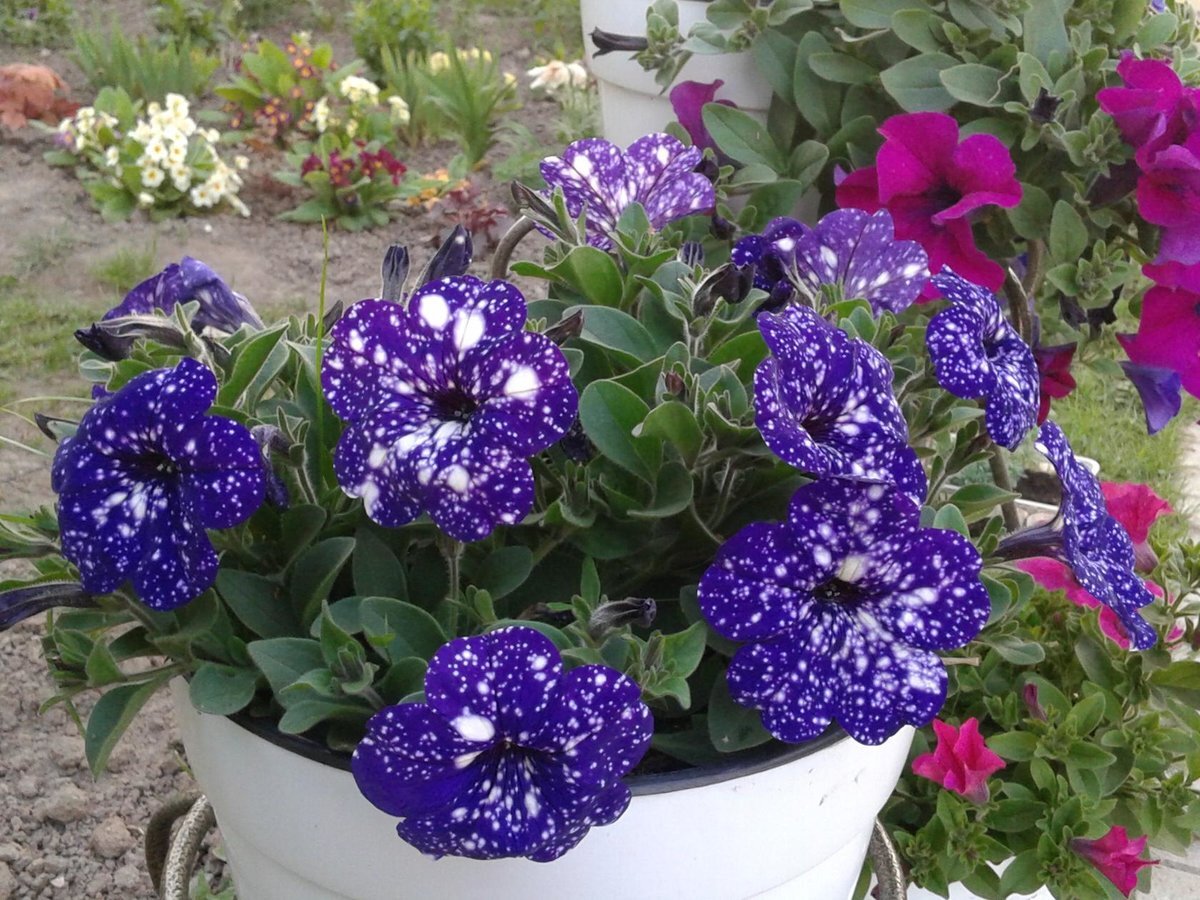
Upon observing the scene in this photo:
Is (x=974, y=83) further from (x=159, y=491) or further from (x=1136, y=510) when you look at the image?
(x=159, y=491)

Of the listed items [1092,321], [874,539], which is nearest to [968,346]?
[874,539]

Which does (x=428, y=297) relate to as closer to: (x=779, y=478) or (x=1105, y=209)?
(x=779, y=478)

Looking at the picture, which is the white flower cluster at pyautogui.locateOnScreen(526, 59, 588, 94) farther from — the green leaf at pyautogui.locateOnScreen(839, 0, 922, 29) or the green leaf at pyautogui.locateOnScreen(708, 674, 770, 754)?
the green leaf at pyautogui.locateOnScreen(708, 674, 770, 754)

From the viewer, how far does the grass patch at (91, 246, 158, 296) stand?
2.68m

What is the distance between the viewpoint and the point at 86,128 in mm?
3123

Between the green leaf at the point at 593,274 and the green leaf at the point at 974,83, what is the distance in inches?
25.8

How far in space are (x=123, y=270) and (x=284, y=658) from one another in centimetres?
224

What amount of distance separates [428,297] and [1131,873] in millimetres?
784

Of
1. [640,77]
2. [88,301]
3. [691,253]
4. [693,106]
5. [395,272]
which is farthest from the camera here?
[88,301]

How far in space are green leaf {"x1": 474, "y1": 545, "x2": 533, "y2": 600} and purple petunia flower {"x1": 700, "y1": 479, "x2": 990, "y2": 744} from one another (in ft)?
0.42

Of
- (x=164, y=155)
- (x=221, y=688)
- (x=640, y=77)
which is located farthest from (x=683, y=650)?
(x=164, y=155)

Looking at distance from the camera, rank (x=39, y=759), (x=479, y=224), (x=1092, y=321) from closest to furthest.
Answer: (x=1092, y=321)
(x=39, y=759)
(x=479, y=224)

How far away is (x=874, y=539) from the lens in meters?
0.66

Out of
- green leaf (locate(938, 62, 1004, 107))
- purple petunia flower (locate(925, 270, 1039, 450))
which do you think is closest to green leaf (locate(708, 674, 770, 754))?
purple petunia flower (locate(925, 270, 1039, 450))
